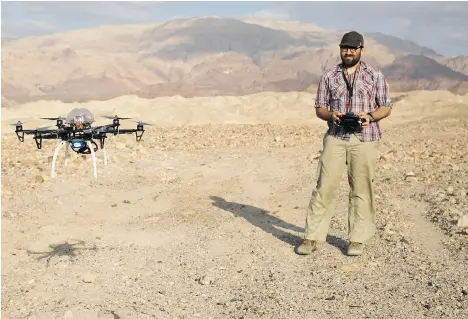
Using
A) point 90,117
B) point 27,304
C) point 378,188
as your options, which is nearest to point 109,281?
point 27,304

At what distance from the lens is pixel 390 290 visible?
5516 mm

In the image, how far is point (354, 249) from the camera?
645 centimetres

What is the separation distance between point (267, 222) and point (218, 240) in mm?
1098

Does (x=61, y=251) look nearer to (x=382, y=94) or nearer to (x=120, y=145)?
(x=382, y=94)

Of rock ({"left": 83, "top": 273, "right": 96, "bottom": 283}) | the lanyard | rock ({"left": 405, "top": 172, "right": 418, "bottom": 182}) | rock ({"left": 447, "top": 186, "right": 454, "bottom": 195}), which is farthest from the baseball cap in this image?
rock ({"left": 405, "top": 172, "right": 418, "bottom": 182})

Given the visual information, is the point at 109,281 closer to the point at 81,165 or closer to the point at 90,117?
the point at 90,117

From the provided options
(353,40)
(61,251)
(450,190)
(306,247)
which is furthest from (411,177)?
(61,251)

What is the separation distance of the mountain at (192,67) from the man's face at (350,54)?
2422 inches

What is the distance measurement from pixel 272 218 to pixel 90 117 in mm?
4723

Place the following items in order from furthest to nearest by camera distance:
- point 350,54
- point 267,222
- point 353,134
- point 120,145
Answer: point 120,145, point 267,222, point 353,134, point 350,54

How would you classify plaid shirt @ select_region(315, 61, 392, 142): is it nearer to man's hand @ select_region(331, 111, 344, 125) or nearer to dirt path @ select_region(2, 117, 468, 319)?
man's hand @ select_region(331, 111, 344, 125)

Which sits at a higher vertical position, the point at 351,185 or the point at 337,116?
the point at 337,116

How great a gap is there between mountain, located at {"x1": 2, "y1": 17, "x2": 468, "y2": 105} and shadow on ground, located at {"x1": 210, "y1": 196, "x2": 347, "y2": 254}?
58.1 m

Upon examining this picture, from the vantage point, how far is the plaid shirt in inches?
239
